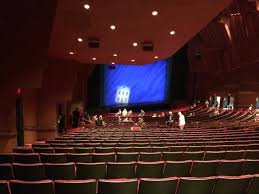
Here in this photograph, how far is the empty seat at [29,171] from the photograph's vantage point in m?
4.61

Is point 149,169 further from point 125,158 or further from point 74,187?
point 74,187

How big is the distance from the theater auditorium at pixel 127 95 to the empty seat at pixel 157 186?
1 centimetres

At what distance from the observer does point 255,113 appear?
1964 cm

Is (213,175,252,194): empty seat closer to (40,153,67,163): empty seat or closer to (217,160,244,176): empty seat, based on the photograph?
(217,160,244,176): empty seat

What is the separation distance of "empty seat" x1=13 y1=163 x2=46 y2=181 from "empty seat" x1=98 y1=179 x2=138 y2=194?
140 cm

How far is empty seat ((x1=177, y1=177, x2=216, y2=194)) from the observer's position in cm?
361

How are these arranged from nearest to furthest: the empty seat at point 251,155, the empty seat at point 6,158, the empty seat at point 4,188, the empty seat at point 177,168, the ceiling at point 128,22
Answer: the empty seat at point 4,188, the empty seat at point 177,168, the empty seat at point 6,158, the empty seat at point 251,155, the ceiling at point 128,22

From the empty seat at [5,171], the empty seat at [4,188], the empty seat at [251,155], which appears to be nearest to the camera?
the empty seat at [4,188]

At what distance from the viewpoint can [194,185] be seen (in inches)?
143

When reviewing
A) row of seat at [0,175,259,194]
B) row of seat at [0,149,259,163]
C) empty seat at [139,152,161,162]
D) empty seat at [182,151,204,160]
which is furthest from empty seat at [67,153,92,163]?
row of seat at [0,175,259,194]

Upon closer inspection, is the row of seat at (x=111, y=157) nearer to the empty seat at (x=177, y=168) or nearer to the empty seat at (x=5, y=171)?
the empty seat at (x=177, y=168)

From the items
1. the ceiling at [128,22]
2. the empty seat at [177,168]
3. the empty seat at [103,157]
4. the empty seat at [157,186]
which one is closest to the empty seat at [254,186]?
the empty seat at [157,186]

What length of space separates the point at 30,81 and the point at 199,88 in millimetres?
23059

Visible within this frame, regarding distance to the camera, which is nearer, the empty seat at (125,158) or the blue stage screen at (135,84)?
the empty seat at (125,158)
